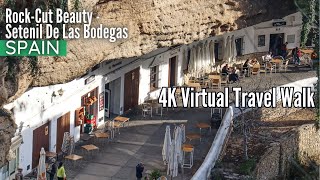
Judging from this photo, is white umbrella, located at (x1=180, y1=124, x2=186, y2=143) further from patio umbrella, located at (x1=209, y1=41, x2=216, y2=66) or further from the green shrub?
patio umbrella, located at (x1=209, y1=41, x2=216, y2=66)

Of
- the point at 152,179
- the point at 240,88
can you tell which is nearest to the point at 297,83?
the point at 240,88

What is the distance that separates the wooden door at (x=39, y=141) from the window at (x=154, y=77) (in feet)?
30.6

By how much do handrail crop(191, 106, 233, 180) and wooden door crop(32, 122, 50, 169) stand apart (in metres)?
5.99

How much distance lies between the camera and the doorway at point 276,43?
1986 inches

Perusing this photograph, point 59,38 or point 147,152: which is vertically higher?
point 59,38

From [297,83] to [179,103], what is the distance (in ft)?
18.3

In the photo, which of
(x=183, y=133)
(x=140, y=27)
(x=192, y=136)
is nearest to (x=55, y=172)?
(x=183, y=133)

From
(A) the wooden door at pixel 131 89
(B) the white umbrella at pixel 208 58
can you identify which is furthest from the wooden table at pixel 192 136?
(B) the white umbrella at pixel 208 58

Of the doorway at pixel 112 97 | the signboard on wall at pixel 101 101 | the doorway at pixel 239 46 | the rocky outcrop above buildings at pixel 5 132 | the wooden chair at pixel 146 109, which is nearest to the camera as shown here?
the rocky outcrop above buildings at pixel 5 132

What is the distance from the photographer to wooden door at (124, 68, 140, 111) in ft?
143

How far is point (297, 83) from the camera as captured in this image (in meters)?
45.2

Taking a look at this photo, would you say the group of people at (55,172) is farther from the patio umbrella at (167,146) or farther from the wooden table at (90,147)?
the patio umbrella at (167,146)

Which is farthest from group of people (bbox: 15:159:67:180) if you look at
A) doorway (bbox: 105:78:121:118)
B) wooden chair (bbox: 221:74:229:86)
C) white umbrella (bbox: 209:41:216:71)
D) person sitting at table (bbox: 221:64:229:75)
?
white umbrella (bbox: 209:41:216:71)

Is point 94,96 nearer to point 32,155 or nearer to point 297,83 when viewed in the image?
point 32,155
